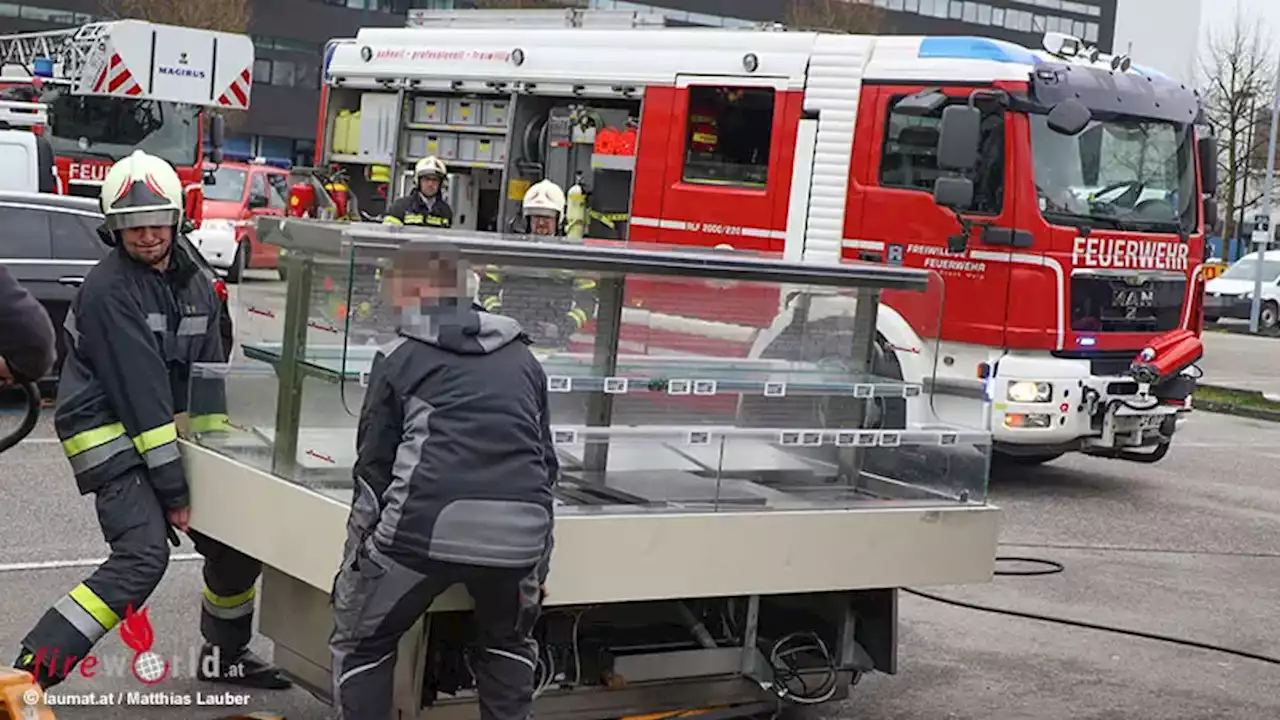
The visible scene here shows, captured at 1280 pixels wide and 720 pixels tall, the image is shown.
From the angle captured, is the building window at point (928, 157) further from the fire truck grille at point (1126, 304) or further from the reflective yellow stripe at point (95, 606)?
the reflective yellow stripe at point (95, 606)

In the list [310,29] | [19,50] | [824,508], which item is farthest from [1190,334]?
[310,29]

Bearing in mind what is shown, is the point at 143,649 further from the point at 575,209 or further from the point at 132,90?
the point at 132,90

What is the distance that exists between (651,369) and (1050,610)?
339 centimetres

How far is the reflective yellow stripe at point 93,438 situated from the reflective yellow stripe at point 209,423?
40cm

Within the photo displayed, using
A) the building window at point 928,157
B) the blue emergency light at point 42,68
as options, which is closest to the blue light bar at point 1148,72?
the building window at point 928,157

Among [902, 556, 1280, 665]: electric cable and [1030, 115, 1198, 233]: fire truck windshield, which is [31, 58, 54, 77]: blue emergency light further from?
[902, 556, 1280, 665]: electric cable

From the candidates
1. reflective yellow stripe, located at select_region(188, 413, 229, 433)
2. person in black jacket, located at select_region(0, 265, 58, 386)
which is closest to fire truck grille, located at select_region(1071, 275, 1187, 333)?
reflective yellow stripe, located at select_region(188, 413, 229, 433)

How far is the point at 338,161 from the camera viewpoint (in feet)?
48.9

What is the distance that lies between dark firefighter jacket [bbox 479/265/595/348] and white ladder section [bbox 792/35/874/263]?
5.79m

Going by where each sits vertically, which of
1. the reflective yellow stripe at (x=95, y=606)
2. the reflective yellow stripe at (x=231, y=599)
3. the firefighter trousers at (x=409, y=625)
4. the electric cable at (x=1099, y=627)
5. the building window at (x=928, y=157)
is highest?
the building window at (x=928, y=157)

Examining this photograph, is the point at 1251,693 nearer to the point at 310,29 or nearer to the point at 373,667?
the point at 373,667

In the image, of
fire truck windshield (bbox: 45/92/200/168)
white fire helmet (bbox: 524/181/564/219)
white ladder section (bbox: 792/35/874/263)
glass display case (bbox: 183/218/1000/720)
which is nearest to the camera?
glass display case (bbox: 183/218/1000/720)

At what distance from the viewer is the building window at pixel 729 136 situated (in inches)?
463

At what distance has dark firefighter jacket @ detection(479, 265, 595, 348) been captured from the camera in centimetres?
549
